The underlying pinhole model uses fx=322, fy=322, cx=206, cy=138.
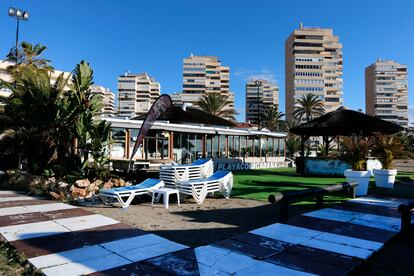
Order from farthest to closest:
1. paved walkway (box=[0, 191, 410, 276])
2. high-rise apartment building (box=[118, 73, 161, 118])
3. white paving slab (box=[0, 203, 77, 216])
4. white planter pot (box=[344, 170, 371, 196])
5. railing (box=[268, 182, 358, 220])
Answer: high-rise apartment building (box=[118, 73, 161, 118]) → white planter pot (box=[344, 170, 371, 196]) → white paving slab (box=[0, 203, 77, 216]) → railing (box=[268, 182, 358, 220]) → paved walkway (box=[0, 191, 410, 276])

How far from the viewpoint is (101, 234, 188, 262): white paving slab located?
412cm

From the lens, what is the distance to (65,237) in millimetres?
4961

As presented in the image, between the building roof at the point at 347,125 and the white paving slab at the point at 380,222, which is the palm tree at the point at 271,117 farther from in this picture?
the white paving slab at the point at 380,222

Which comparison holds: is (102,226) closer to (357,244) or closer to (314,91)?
(357,244)

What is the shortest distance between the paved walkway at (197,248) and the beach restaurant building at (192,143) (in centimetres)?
685

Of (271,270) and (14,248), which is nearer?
(271,270)

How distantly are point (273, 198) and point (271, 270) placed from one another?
1954 mm

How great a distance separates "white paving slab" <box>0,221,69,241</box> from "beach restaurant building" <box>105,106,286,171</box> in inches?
257

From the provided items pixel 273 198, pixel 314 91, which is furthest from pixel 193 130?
pixel 314 91

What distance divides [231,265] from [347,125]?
45.3ft

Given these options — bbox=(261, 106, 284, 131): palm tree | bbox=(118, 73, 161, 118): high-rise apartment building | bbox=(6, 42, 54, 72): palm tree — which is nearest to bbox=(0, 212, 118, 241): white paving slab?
bbox=(6, 42, 54, 72): palm tree

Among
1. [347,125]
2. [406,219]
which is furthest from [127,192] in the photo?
[347,125]

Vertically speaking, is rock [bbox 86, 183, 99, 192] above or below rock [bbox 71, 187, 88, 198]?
above

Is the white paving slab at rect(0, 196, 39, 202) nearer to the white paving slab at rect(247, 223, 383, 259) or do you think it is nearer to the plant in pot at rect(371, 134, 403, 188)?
the white paving slab at rect(247, 223, 383, 259)
